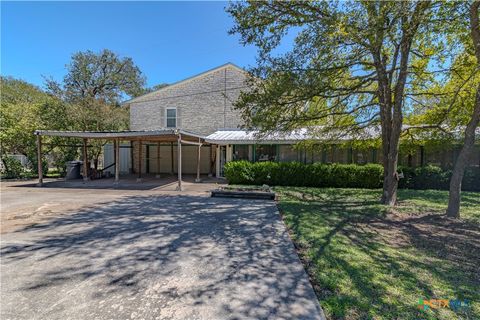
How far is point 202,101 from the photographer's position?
60.0 feet

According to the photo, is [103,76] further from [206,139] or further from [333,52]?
[333,52]

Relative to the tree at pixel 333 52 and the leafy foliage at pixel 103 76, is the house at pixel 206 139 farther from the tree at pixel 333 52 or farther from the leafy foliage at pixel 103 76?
the leafy foliage at pixel 103 76

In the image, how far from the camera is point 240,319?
8.83 feet

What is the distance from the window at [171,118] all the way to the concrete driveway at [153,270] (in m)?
12.7

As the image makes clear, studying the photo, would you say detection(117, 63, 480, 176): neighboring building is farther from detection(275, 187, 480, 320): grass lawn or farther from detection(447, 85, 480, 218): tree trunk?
detection(447, 85, 480, 218): tree trunk

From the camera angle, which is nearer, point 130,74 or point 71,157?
point 71,157

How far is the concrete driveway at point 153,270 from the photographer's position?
2875 mm

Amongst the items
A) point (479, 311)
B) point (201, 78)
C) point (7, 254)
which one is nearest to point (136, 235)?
point (7, 254)

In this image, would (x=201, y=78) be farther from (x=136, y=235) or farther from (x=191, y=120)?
(x=136, y=235)

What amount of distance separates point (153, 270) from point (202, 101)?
15.8 m

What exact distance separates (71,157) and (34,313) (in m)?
18.7
